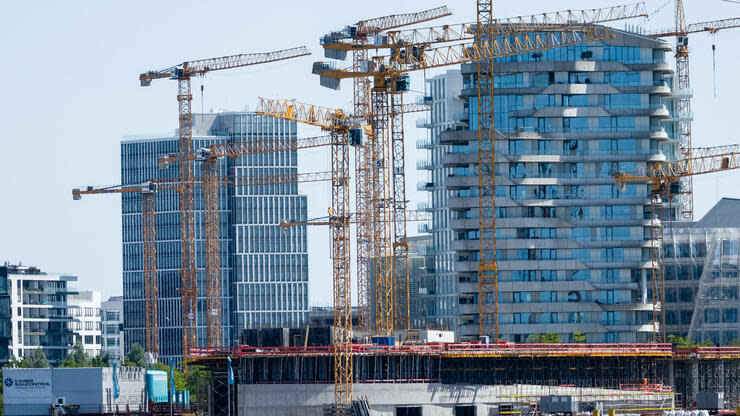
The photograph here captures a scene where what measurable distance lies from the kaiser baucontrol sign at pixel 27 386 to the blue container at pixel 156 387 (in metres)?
14.9

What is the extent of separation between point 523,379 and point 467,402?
8220 mm

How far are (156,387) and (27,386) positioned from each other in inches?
716

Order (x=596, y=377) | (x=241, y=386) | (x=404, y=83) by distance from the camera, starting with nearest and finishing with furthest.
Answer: (x=241, y=386)
(x=596, y=377)
(x=404, y=83)

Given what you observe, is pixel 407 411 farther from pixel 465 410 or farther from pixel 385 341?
pixel 385 341

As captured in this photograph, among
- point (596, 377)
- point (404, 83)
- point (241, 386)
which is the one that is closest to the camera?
point (241, 386)

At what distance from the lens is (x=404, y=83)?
197 meters

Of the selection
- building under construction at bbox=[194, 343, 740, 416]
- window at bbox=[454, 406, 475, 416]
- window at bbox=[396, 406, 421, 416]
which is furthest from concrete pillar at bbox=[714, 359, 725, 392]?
window at bbox=[396, 406, 421, 416]

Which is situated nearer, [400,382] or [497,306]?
[400,382]

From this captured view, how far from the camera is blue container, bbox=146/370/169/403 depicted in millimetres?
187875

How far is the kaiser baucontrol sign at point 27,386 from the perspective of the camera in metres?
175

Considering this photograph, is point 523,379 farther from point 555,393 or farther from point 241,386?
point 241,386

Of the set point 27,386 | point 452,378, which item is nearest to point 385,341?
point 452,378

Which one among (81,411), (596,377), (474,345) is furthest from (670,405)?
(81,411)

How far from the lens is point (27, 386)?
175 metres
